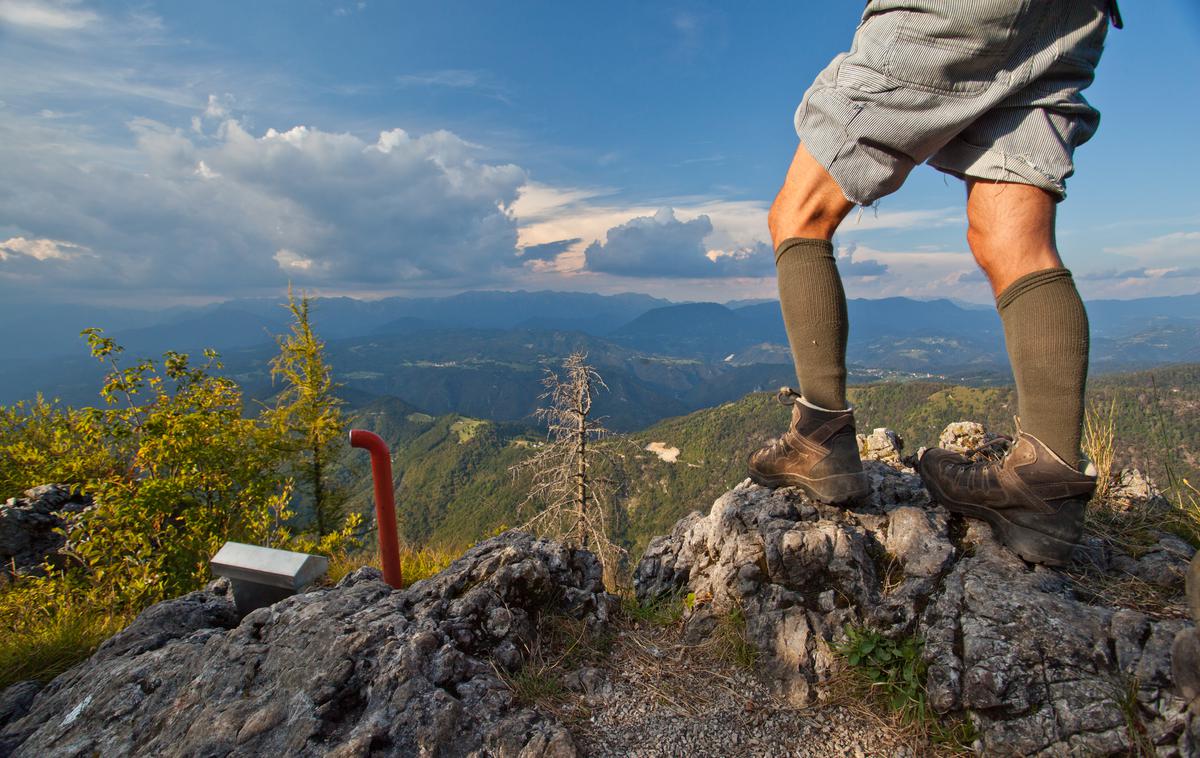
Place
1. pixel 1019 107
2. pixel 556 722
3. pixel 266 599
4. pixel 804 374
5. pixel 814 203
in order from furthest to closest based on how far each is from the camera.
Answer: pixel 266 599 → pixel 804 374 → pixel 814 203 → pixel 1019 107 → pixel 556 722

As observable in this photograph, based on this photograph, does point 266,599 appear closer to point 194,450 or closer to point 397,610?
point 397,610

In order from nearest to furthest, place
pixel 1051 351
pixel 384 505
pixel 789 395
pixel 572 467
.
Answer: pixel 1051 351, pixel 789 395, pixel 384 505, pixel 572 467

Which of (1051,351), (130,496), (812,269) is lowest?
(130,496)

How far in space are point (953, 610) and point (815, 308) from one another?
5.34ft

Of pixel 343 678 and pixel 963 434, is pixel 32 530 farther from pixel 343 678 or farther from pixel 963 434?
pixel 963 434

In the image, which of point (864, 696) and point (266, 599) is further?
point (266, 599)

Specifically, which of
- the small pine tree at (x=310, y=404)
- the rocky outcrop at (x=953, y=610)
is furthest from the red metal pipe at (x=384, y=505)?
the small pine tree at (x=310, y=404)

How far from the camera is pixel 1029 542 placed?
2.60 metres

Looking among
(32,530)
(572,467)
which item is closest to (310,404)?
(572,467)

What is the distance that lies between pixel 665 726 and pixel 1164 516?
135 inches

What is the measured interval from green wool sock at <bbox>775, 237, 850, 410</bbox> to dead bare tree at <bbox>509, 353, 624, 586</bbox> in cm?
1022

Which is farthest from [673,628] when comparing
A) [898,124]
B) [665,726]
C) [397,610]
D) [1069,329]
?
[898,124]

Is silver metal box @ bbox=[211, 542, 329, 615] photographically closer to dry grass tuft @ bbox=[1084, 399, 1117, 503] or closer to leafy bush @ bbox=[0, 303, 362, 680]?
leafy bush @ bbox=[0, 303, 362, 680]

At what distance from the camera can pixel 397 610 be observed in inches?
104
